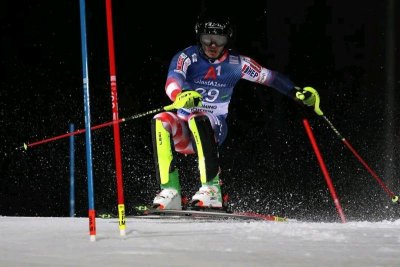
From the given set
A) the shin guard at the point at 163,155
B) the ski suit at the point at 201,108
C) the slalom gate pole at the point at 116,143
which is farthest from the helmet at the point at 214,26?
the slalom gate pole at the point at 116,143

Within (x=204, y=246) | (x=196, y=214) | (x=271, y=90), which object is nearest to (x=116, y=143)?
(x=204, y=246)

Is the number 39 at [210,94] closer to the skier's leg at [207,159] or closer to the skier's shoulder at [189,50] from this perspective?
the skier's leg at [207,159]

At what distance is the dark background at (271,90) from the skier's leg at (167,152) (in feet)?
2.47

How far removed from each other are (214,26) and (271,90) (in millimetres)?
1354

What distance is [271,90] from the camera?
216 inches

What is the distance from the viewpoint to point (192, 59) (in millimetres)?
4355

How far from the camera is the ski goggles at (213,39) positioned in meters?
4.31

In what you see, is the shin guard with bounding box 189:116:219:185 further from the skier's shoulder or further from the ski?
the skier's shoulder

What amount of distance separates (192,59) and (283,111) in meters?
1.36

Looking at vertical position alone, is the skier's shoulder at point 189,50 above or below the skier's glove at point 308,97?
above

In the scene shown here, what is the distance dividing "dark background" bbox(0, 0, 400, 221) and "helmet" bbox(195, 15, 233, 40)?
518 mm

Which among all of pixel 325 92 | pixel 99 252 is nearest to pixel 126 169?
A: pixel 325 92

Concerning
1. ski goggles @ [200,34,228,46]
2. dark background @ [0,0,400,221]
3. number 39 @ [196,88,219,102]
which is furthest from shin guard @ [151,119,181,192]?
dark background @ [0,0,400,221]

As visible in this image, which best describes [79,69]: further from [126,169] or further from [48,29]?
[126,169]
